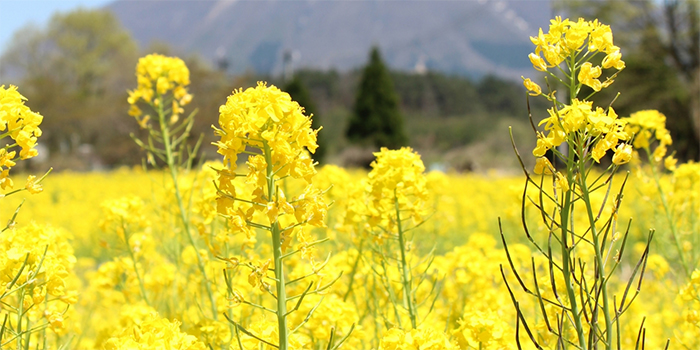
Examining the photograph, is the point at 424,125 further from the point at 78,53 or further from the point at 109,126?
the point at 78,53

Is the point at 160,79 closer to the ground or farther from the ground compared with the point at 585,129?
farther from the ground

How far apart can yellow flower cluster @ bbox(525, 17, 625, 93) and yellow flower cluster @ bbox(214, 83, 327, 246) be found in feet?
2.30

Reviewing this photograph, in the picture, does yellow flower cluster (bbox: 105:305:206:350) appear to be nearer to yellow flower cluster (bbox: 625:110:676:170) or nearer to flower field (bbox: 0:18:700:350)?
flower field (bbox: 0:18:700:350)

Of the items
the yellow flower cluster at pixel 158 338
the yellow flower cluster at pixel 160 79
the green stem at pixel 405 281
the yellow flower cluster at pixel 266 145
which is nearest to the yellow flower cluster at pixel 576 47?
the yellow flower cluster at pixel 266 145

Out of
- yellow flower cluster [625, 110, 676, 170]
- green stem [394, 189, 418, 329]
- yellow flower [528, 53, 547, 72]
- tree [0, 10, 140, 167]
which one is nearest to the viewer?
yellow flower [528, 53, 547, 72]

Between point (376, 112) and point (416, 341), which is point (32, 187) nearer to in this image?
point (416, 341)

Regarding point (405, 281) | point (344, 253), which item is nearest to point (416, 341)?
point (405, 281)

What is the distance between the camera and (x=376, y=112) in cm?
3102

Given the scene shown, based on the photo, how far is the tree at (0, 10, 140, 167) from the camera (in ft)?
84.2

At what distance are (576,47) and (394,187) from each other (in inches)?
41.3

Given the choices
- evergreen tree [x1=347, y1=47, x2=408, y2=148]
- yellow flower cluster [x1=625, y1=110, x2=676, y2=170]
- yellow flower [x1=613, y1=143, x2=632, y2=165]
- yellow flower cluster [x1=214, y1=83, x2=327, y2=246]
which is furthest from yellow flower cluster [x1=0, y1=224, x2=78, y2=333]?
evergreen tree [x1=347, y1=47, x2=408, y2=148]

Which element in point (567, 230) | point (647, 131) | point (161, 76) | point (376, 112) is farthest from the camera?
point (376, 112)

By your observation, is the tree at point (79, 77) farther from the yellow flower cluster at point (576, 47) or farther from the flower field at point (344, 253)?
the yellow flower cluster at point (576, 47)

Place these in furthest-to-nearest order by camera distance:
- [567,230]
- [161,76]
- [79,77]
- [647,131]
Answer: [79,77] < [161,76] < [647,131] < [567,230]
